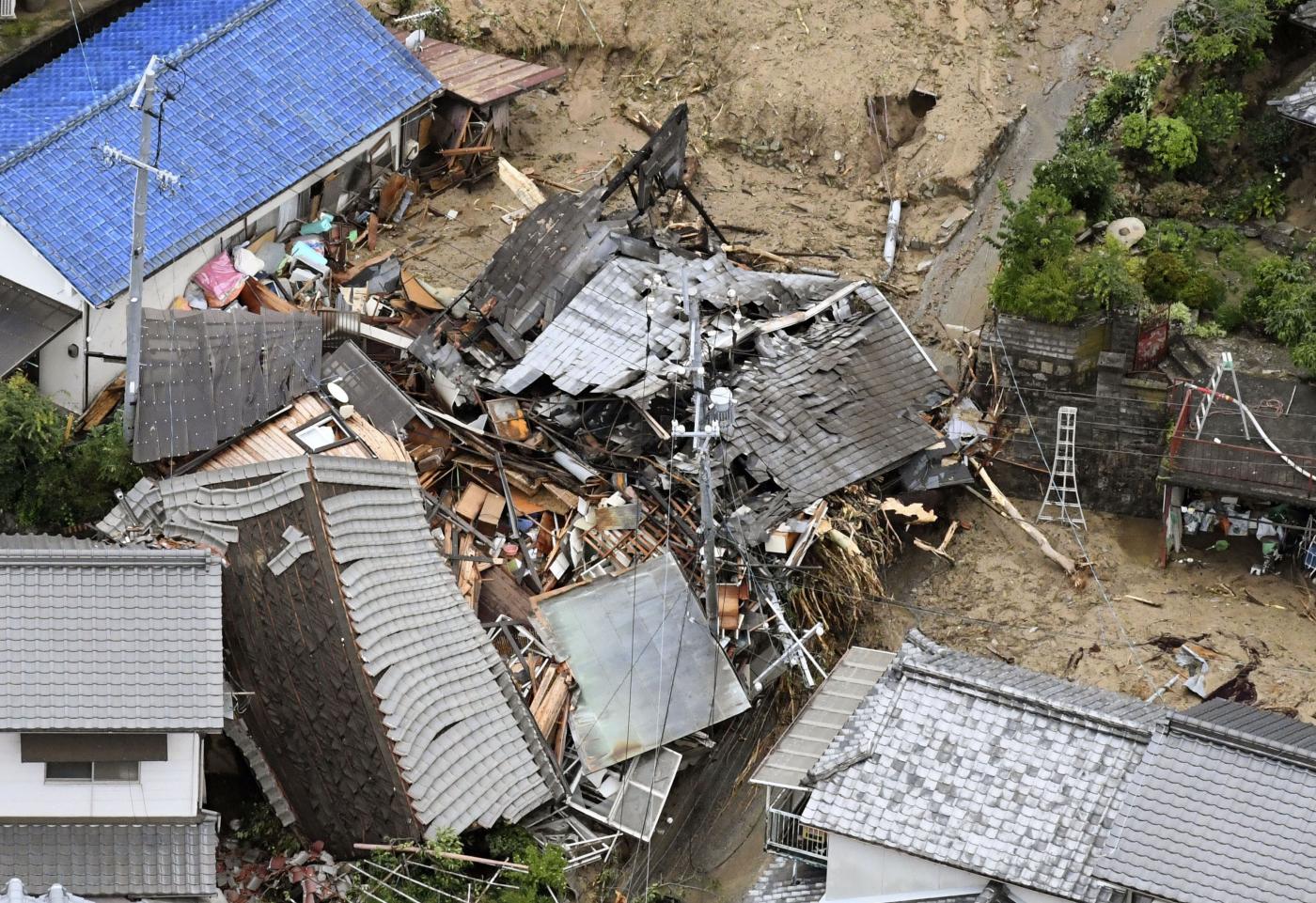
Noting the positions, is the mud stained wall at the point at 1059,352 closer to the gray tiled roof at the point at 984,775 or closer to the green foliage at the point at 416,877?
the gray tiled roof at the point at 984,775

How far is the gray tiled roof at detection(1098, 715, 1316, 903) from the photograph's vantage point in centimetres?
3156

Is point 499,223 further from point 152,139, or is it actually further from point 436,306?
point 152,139

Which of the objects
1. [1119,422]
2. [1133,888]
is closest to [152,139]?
[1119,422]

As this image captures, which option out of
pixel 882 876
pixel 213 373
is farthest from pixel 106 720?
pixel 882 876

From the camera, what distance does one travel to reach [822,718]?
36906 millimetres

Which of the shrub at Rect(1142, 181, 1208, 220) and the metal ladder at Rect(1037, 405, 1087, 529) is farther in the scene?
the shrub at Rect(1142, 181, 1208, 220)

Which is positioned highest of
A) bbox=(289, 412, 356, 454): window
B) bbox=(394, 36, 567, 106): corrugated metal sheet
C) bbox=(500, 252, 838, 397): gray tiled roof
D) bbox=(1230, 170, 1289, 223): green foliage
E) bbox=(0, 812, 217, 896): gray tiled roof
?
bbox=(1230, 170, 1289, 223): green foliage

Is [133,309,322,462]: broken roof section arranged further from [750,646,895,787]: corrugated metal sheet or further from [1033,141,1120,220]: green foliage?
[1033,141,1120,220]: green foliage

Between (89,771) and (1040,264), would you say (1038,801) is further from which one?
(89,771)

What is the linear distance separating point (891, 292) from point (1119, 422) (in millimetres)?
5937

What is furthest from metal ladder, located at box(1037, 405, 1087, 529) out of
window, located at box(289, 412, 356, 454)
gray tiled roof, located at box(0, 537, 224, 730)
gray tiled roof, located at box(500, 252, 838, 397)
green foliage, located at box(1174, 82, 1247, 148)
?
gray tiled roof, located at box(0, 537, 224, 730)

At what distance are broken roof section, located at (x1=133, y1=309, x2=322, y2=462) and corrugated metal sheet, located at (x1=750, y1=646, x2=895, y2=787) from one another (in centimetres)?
1110

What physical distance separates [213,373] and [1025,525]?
590 inches

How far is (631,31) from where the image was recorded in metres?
50.4
